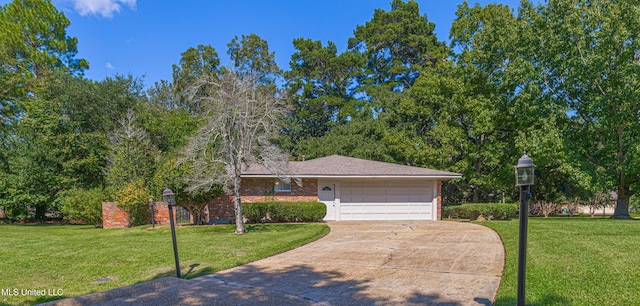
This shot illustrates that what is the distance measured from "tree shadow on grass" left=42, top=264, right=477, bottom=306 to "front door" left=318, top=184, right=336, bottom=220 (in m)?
10.8

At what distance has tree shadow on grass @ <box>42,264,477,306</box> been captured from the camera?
455 cm

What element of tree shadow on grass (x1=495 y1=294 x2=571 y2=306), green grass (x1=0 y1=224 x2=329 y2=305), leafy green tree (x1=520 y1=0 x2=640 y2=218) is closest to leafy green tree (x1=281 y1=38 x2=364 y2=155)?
leafy green tree (x1=520 y1=0 x2=640 y2=218)

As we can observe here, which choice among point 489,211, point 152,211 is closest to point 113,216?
point 152,211

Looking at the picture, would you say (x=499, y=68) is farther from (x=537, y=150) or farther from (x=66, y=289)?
(x=66, y=289)

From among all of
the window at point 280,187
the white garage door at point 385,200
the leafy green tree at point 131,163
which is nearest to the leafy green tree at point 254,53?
the leafy green tree at point 131,163

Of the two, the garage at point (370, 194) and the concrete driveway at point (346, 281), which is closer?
the concrete driveway at point (346, 281)

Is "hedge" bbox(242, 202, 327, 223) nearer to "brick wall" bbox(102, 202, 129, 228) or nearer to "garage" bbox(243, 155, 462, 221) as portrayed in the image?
"garage" bbox(243, 155, 462, 221)

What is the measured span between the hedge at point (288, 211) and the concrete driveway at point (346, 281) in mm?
6896

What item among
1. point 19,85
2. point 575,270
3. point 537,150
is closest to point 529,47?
point 537,150

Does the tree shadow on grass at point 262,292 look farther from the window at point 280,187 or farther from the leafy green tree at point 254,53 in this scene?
the leafy green tree at point 254,53

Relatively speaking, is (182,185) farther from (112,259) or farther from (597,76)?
(597,76)

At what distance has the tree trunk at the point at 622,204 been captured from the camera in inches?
712

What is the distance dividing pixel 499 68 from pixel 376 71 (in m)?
18.9

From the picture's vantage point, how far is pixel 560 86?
18438mm
